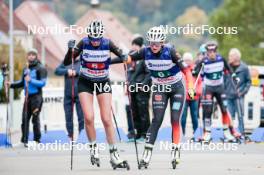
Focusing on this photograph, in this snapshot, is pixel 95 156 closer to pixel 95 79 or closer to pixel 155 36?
pixel 95 79

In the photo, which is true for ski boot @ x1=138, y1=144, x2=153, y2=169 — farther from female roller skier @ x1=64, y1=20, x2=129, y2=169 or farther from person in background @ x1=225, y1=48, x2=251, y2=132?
person in background @ x1=225, y1=48, x2=251, y2=132

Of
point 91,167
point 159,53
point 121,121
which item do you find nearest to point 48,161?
point 91,167

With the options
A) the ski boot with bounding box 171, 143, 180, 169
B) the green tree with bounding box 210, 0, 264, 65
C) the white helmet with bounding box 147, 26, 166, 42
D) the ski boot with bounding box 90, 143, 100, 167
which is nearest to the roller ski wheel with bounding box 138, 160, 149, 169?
the ski boot with bounding box 171, 143, 180, 169

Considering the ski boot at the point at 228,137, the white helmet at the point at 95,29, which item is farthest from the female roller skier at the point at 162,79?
the ski boot at the point at 228,137

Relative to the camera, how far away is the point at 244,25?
302 feet

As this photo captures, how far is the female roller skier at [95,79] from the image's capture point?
1638cm

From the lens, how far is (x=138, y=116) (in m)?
23.1

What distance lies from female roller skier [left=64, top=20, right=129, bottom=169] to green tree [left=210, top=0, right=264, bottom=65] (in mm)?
67542

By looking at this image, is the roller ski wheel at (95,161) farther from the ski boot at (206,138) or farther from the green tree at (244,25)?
the green tree at (244,25)

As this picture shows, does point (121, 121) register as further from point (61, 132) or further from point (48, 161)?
point (48, 161)

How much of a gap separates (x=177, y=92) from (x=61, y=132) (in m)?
10.0

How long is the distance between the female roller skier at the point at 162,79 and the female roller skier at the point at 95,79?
1.18ft

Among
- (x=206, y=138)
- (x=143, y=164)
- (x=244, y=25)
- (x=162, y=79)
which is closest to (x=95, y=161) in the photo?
(x=143, y=164)

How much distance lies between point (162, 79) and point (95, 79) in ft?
3.48
